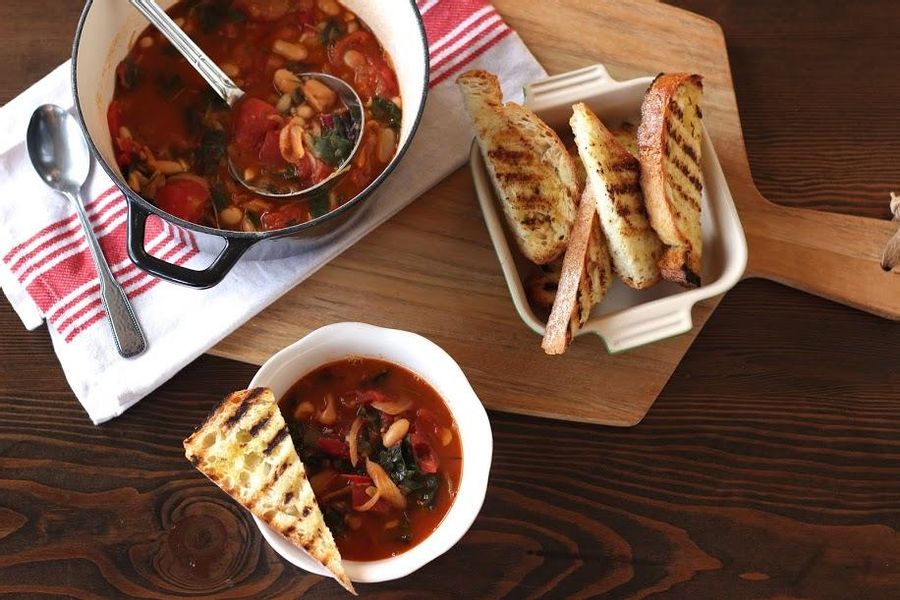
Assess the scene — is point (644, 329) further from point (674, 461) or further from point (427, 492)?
point (427, 492)

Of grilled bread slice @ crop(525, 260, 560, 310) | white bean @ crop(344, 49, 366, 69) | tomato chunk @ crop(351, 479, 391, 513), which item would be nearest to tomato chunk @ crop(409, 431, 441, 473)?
tomato chunk @ crop(351, 479, 391, 513)

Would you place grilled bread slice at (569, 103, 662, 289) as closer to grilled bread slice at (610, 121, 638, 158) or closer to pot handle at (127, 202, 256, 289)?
grilled bread slice at (610, 121, 638, 158)

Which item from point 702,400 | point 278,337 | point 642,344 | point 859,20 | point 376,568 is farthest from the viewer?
point 859,20

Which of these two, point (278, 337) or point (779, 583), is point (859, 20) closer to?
point (779, 583)

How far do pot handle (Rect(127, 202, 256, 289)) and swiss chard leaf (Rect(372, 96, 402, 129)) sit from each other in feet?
1.95

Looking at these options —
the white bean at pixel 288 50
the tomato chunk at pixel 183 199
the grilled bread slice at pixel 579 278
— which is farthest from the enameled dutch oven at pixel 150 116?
the grilled bread slice at pixel 579 278

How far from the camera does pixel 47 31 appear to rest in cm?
273

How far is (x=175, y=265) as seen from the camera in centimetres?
212

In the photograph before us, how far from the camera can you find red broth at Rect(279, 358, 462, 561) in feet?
7.61

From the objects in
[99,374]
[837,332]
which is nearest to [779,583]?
[837,332]

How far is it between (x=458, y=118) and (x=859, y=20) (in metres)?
1.46

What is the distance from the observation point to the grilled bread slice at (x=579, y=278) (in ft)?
A: 7.53

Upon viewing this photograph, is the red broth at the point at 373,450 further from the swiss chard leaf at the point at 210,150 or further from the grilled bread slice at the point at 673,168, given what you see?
the grilled bread slice at the point at 673,168

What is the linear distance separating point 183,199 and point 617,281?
1.27 metres
